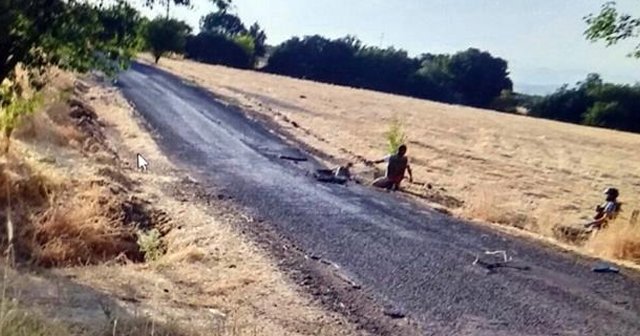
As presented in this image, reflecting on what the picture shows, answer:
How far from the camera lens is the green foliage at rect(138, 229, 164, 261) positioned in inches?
369

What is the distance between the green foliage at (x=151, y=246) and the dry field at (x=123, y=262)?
0.03 m

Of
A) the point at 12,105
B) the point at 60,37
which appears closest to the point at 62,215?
the point at 12,105

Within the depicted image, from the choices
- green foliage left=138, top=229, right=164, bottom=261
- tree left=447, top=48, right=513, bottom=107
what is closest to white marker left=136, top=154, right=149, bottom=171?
green foliage left=138, top=229, right=164, bottom=261

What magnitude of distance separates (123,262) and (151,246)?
0.45 meters

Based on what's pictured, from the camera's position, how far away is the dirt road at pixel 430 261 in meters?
7.68

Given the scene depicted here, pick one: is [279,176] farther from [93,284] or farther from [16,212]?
[93,284]

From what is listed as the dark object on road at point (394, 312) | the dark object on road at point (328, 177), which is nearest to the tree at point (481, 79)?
the dark object on road at point (328, 177)

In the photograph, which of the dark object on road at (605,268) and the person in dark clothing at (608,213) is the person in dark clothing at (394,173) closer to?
the person in dark clothing at (608,213)

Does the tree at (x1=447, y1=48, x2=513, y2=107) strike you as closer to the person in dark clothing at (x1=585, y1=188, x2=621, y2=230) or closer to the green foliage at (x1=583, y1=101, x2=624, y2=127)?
the green foliage at (x1=583, y1=101, x2=624, y2=127)

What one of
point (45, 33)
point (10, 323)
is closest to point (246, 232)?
point (45, 33)

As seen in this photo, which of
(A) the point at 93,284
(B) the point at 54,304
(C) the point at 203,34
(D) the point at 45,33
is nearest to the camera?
(B) the point at 54,304

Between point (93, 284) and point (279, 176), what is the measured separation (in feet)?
28.4

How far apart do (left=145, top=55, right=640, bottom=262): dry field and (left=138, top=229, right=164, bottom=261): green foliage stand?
536 centimetres

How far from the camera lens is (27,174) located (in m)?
11.4
